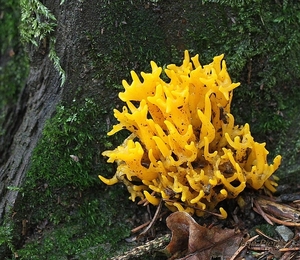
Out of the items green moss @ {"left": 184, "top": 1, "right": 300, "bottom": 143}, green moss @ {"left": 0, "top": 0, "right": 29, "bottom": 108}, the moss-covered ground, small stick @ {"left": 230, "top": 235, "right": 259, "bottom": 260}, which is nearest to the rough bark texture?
the moss-covered ground

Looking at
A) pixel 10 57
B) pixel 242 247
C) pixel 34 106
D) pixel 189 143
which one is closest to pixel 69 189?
pixel 34 106

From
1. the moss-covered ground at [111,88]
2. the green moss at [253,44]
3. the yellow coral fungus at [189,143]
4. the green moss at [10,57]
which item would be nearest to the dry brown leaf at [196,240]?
the yellow coral fungus at [189,143]

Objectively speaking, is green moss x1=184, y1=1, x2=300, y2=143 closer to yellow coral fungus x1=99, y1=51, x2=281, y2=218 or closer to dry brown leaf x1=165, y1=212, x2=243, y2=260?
yellow coral fungus x1=99, y1=51, x2=281, y2=218

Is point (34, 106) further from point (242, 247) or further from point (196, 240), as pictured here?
point (242, 247)

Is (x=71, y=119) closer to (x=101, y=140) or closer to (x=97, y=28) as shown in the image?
(x=101, y=140)

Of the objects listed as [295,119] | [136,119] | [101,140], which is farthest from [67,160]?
[295,119]

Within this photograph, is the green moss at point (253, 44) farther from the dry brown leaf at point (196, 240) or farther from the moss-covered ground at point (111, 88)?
the dry brown leaf at point (196, 240)
